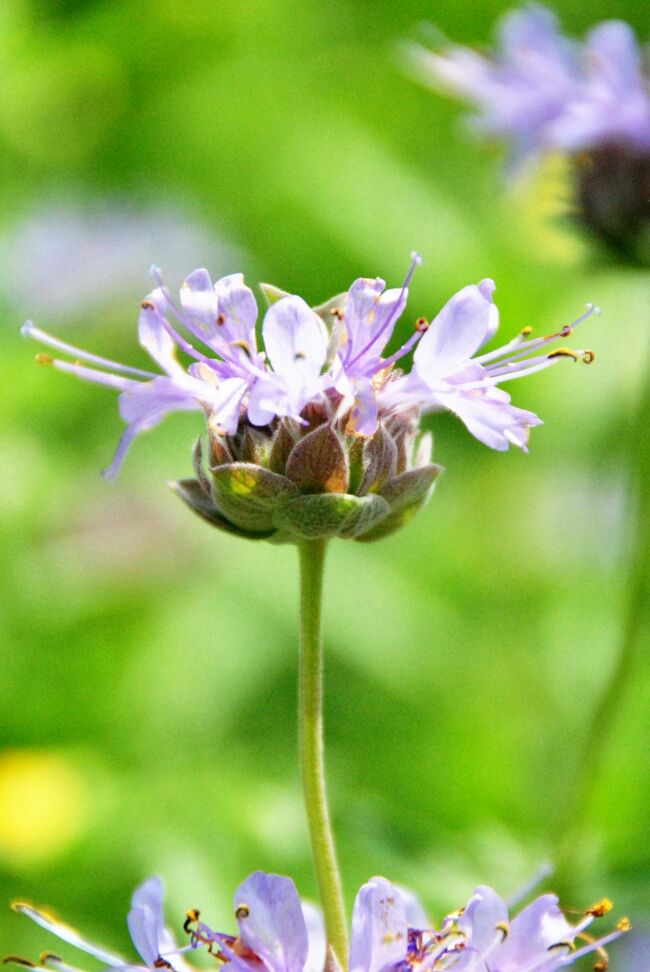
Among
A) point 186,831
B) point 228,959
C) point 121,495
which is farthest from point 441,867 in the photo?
point 121,495

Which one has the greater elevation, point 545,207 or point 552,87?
point 545,207

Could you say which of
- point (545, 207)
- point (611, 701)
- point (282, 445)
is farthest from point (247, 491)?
point (545, 207)

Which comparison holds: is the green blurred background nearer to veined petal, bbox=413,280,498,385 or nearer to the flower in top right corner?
the flower in top right corner

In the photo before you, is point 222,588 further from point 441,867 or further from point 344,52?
point 344,52

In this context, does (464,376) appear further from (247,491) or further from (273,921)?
(273,921)

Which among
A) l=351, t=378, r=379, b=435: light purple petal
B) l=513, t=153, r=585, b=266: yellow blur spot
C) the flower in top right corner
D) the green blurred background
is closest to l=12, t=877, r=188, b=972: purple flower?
l=351, t=378, r=379, b=435: light purple petal

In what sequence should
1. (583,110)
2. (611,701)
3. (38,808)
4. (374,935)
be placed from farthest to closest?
(38,808)
(583,110)
(611,701)
(374,935)
